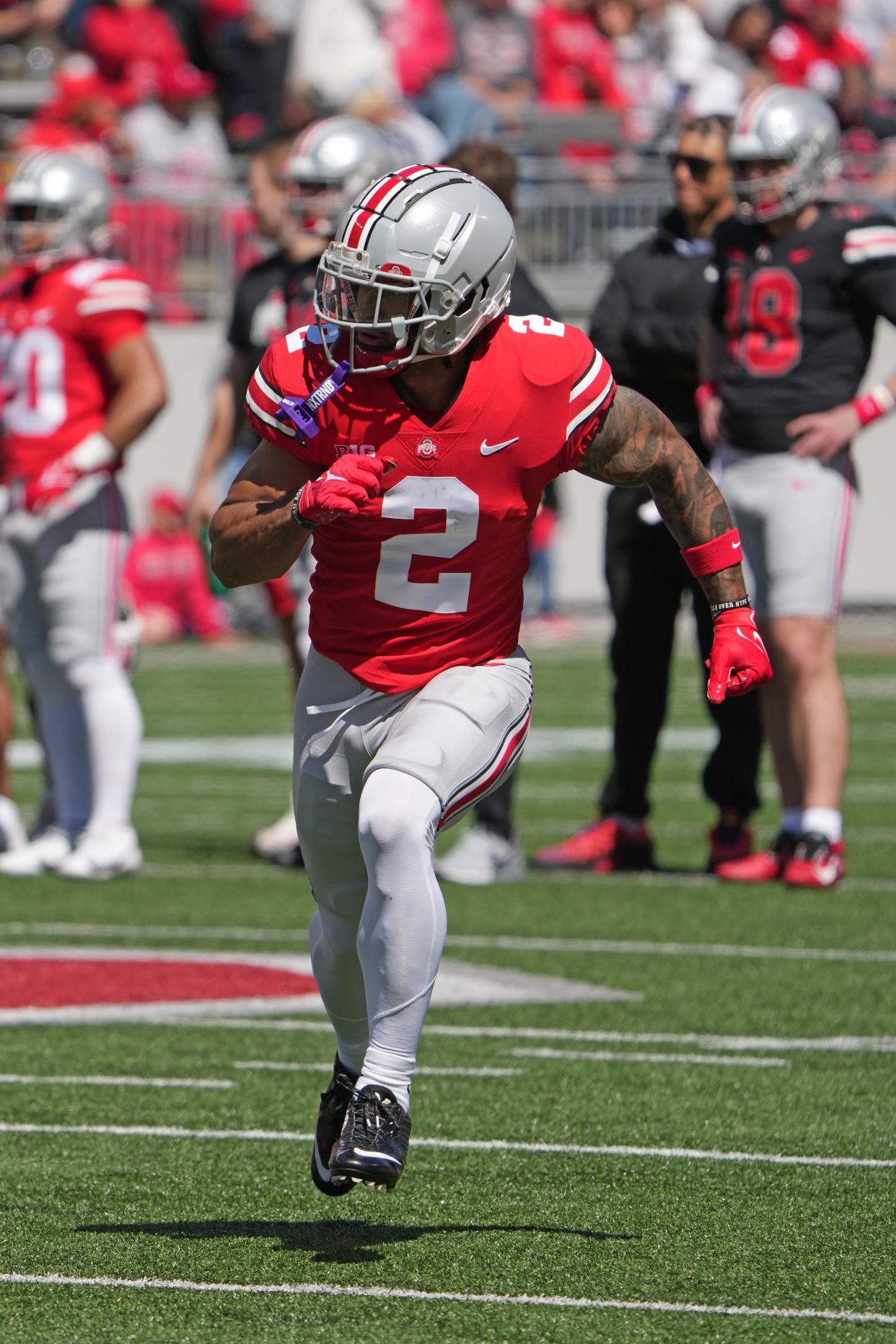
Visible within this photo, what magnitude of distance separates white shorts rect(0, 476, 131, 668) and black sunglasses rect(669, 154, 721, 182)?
227 cm

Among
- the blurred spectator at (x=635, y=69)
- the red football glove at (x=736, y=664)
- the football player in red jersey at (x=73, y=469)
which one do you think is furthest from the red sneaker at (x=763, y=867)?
the blurred spectator at (x=635, y=69)

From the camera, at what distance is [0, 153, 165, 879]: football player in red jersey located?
844 cm

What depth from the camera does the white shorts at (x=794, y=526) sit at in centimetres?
807

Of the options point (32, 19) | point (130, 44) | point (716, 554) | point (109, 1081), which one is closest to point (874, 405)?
point (716, 554)

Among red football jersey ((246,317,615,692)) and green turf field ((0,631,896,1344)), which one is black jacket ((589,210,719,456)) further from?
red football jersey ((246,317,615,692))

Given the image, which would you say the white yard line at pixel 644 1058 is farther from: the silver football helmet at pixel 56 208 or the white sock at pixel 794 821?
the silver football helmet at pixel 56 208

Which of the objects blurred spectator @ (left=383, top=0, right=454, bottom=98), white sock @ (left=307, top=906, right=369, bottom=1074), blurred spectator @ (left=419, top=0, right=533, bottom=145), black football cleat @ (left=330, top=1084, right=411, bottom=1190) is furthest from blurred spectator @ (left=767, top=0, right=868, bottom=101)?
black football cleat @ (left=330, top=1084, right=411, bottom=1190)

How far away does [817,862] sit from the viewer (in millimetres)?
8133

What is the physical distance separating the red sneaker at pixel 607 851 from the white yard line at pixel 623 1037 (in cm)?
278

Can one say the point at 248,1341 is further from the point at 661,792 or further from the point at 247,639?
the point at 247,639

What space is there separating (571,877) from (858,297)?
222cm

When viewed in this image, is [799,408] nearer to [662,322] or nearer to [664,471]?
[662,322]

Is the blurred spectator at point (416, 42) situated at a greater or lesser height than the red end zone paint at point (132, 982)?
lesser

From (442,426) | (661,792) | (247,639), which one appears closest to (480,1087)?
(442,426)
